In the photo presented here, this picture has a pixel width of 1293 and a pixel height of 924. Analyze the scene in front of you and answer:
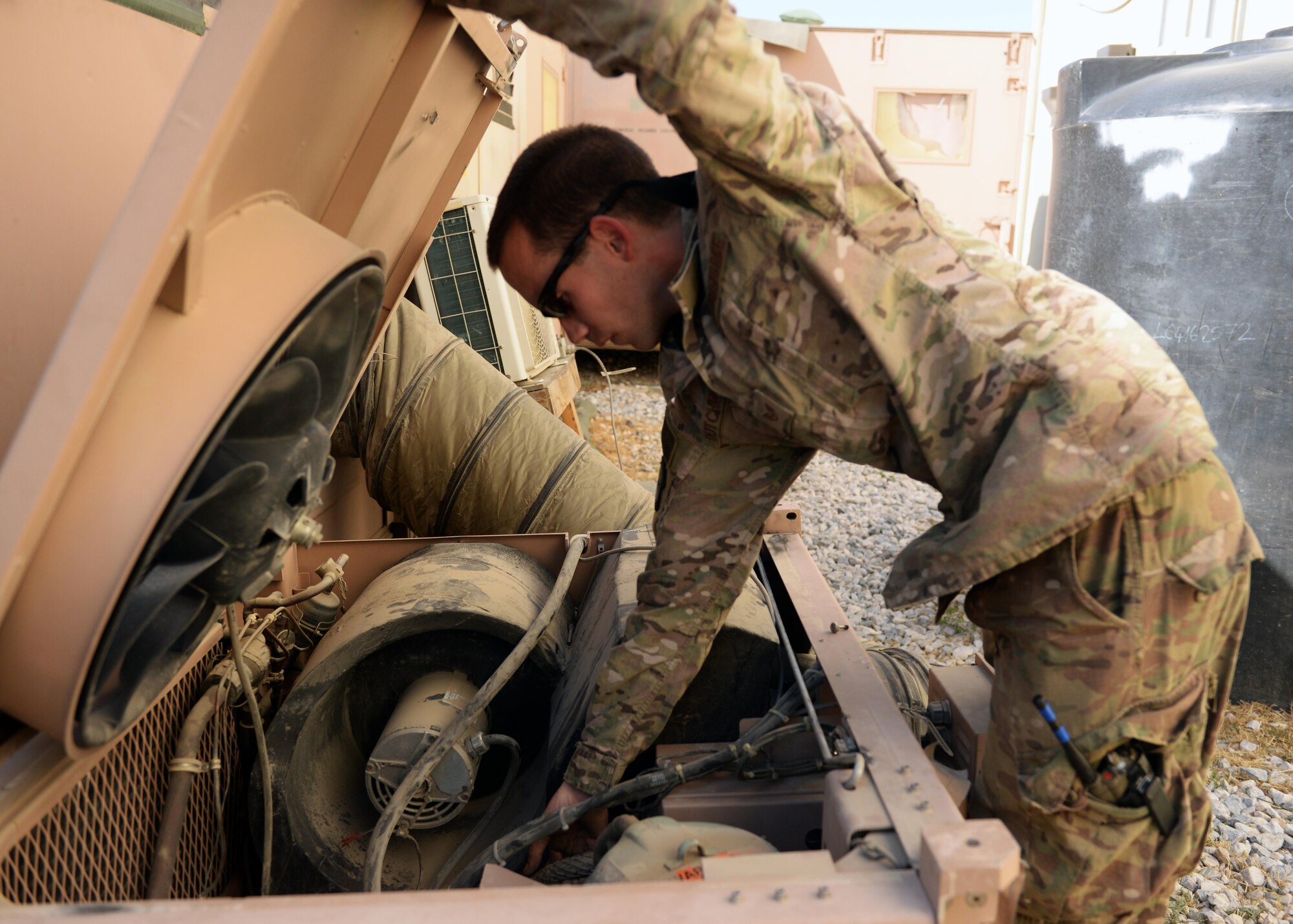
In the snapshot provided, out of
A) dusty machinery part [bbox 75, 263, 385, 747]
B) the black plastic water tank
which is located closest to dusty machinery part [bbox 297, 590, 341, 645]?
dusty machinery part [bbox 75, 263, 385, 747]

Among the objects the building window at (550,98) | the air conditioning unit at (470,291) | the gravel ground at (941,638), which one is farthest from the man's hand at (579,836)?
the building window at (550,98)

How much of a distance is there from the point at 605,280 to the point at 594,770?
0.81 meters

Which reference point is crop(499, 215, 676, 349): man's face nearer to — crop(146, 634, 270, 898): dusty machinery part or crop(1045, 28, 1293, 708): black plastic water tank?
Answer: crop(146, 634, 270, 898): dusty machinery part

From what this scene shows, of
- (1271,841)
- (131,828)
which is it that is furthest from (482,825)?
(1271,841)

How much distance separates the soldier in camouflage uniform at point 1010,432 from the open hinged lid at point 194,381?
41 centimetres

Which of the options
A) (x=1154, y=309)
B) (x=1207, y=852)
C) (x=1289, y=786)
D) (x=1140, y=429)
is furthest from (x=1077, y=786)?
(x=1154, y=309)

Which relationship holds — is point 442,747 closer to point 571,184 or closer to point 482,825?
point 482,825

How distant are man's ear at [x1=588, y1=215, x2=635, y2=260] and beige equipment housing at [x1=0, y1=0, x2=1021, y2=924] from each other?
342mm

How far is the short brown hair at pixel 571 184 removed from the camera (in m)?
1.53

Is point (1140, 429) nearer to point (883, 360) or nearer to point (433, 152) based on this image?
point (883, 360)

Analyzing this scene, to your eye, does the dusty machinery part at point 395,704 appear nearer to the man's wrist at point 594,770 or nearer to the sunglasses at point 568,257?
the man's wrist at point 594,770

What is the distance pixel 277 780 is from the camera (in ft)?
6.25

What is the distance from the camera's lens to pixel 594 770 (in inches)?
64.3

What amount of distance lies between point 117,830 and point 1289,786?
10.8 feet
